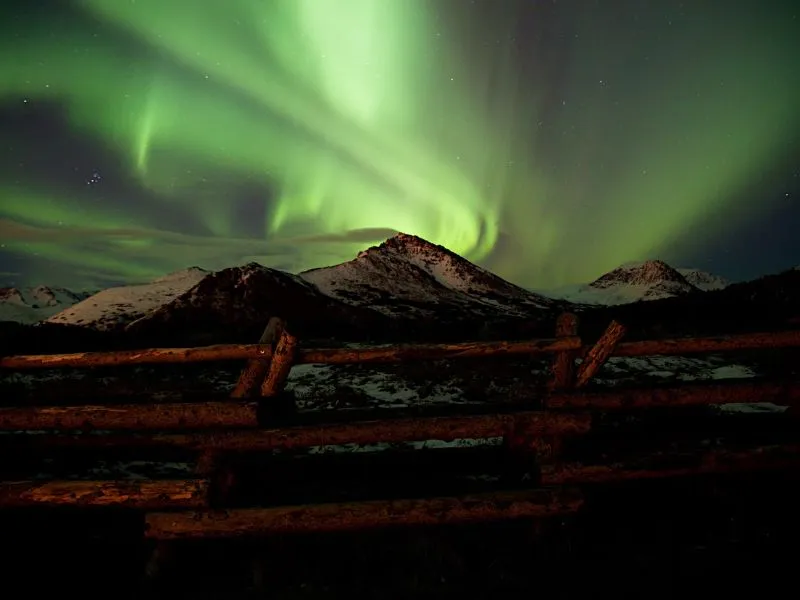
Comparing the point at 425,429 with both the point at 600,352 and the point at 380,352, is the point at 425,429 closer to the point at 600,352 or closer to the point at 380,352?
the point at 380,352

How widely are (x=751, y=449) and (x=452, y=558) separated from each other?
10.0ft

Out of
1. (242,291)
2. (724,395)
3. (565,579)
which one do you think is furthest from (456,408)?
(242,291)

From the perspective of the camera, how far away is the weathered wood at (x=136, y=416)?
14.0 ft

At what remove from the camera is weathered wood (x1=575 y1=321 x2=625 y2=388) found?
4.50 m

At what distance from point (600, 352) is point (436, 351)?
1569 millimetres

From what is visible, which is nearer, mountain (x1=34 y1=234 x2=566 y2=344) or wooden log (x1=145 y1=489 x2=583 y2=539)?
wooden log (x1=145 y1=489 x2=583 y2=539)

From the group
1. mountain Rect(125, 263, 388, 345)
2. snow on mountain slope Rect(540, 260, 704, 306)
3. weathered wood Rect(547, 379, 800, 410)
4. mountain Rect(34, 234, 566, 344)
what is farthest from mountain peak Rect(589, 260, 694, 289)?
weathered wood Rect(547, 379, 800, 410)

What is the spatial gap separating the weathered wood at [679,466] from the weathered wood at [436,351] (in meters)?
1.10

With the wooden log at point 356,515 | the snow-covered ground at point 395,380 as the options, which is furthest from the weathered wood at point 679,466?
the snow-covered ground at point 395,380

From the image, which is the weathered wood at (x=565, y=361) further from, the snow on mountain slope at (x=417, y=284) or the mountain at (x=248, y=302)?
the snow on mountain slope at (x=417, y=284)

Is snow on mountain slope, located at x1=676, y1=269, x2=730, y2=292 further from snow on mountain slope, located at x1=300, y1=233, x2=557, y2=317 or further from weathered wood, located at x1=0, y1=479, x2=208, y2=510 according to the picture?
weathered wood, located at x1=0, y1=479, x2=208, y2=510

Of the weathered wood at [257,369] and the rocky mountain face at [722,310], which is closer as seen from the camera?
the weathered wood at [257,369]

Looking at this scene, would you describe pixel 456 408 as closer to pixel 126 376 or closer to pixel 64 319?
pixel 126 376

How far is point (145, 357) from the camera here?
456 cm
